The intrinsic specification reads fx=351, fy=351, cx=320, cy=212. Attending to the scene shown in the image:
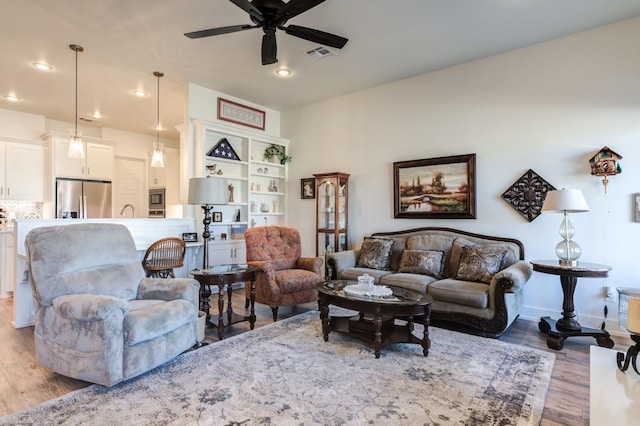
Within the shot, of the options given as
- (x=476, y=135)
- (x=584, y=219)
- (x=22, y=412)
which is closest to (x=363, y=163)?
(x=476, y=135)

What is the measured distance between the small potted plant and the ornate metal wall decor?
363 cm

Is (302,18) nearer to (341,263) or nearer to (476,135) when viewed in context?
(476,135)

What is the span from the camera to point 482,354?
9.55 ft

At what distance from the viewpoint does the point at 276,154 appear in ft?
20.2

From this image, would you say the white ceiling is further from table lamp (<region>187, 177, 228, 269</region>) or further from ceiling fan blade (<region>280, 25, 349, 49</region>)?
table lamp (<region>187, 177, 228, 269</region>)

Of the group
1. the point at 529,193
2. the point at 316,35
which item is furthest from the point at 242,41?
the point at 529,193

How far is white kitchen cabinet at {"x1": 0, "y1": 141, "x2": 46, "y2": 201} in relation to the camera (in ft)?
18.7

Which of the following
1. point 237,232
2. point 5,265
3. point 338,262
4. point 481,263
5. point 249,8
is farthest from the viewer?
point 237,232

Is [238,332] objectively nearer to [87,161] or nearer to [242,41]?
[242,41]

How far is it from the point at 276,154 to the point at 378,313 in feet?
13.3

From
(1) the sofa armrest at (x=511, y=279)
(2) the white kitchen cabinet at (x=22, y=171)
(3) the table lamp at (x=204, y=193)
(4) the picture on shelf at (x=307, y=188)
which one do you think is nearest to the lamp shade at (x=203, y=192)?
(3) the table lamp at (x=204, y=193)

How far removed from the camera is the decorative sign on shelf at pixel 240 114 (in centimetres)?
540

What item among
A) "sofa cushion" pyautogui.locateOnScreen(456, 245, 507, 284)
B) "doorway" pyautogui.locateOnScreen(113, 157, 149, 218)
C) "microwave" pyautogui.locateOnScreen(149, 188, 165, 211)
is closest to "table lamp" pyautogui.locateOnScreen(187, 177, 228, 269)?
"sofa cushion" pyautogui.locateOnScreen(456, 245, 507, 284)

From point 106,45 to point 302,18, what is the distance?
2.22 m
